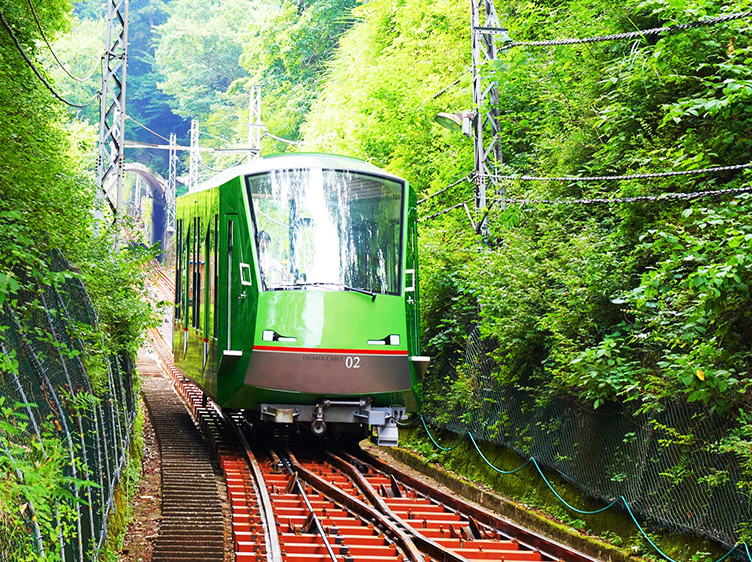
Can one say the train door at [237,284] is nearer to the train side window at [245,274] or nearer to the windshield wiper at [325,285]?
the train side window at [245,274]

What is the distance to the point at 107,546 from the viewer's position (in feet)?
24.7

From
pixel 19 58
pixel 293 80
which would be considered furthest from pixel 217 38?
pixel 19 58

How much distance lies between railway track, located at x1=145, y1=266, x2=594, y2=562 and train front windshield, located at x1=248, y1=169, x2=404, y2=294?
2.56 meters

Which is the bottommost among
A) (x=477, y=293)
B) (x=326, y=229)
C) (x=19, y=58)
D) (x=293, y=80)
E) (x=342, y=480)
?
(x=342, y=480)

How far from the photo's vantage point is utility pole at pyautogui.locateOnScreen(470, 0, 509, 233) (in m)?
14.3

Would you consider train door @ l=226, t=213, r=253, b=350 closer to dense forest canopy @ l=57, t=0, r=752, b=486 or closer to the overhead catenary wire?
dense forest canopy @ l=57, t=0, r=752, b=486

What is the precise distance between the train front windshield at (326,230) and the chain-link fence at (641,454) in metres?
2.58

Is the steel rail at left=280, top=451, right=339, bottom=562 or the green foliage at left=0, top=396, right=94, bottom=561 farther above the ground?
the green foliage at left=0, top=396, right=94, bottom=561

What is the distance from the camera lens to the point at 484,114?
47.6 ft

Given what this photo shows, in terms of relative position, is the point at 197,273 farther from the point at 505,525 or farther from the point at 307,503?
the point at 505,525

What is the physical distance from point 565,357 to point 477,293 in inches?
123

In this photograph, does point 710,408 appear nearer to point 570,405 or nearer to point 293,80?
point 570,405

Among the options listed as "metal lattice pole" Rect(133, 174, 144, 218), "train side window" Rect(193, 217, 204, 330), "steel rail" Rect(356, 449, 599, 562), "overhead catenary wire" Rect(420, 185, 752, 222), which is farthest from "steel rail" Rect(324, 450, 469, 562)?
"metal lattice pole" Rect(133, 174, 144, 218)

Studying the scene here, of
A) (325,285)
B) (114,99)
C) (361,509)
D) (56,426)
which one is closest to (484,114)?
(325,285)
